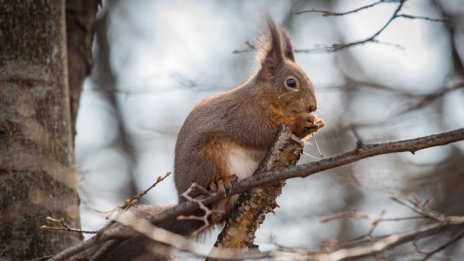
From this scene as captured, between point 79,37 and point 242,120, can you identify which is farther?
point 79,37

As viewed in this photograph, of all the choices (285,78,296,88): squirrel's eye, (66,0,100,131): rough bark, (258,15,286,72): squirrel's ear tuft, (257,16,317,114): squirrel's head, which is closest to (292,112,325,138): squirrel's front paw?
(257,16,317,114): squirrel's head

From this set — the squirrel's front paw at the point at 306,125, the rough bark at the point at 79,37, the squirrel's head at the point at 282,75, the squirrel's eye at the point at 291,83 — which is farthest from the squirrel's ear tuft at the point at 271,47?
the rough bark at the point at 79,37

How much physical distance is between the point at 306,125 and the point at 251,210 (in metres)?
0.69

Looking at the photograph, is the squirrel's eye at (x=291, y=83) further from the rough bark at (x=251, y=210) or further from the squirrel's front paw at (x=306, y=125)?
the rough bark at (x=251, y=210)

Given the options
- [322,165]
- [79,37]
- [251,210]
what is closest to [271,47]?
[79,37]

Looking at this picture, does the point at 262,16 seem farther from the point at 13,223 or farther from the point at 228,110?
the point at 13,223

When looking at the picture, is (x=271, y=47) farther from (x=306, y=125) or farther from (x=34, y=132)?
(x=34, y=132)

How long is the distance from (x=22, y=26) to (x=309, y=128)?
1.60 metres

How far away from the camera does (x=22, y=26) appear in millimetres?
3572

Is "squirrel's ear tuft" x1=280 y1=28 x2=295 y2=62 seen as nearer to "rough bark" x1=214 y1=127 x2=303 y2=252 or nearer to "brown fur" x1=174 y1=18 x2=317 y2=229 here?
"brown fur" x1=174 y1=18 x2=317 y2=229

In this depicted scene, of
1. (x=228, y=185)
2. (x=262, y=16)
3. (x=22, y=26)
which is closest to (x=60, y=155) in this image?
(x=22, y=26)

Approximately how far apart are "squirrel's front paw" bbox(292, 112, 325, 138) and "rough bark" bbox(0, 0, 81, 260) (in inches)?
48.1

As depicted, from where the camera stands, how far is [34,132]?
3.48 metres

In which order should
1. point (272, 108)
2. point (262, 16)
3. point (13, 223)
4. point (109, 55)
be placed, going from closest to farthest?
point (13, 223) < point (272, 108) < point (262, 16) < point (109, 55)
